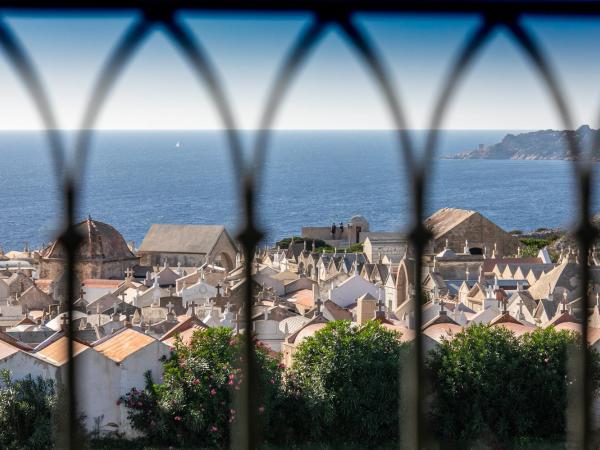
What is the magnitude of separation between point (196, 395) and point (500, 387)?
21.7 ft

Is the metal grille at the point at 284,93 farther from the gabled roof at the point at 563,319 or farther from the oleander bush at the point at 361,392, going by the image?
the gabled roof at the point at 563,319

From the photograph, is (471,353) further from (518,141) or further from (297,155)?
(297,155)

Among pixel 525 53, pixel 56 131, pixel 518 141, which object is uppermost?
pixel 518 141

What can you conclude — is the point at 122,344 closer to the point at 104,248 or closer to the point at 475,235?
the point at 104,248

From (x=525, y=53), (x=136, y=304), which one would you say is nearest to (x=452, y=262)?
(x=136, y=304)

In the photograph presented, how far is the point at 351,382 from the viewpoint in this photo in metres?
21.4

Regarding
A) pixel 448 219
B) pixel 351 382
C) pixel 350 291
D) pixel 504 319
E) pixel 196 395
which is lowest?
pixel 196 395

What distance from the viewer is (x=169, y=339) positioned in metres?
22.5

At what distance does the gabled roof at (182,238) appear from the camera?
5166 centimetres

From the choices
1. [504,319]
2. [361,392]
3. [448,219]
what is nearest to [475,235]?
[448,219]

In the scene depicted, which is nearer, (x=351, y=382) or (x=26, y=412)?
(x=26, y=412)

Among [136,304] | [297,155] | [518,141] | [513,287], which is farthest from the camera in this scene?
[297,155]

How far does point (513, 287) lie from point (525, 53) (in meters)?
36.4

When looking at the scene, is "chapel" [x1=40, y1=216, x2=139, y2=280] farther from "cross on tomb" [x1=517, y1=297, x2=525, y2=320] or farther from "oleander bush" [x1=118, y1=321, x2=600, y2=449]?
"oleander bush" [x1=118, y1=321, x2=600, y2=449]
